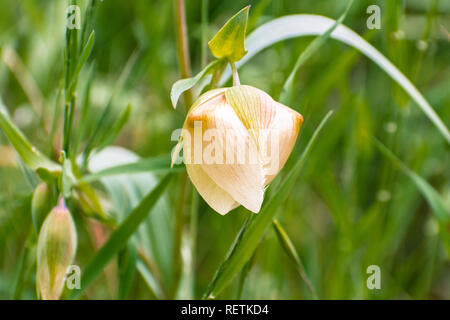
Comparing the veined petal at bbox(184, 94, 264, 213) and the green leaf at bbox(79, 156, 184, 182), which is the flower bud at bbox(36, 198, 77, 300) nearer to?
the green leaf at bbox(79, 156, 184, 182)

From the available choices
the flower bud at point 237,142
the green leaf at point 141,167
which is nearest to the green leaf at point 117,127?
the green leaf at point 141,167

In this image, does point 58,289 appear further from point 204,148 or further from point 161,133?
point 161,133

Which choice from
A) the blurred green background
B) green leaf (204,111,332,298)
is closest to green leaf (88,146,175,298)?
the blurred green background

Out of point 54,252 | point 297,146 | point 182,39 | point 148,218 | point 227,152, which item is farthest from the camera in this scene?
point 297,146

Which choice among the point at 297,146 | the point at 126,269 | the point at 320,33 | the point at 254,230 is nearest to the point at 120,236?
the point at 126,269

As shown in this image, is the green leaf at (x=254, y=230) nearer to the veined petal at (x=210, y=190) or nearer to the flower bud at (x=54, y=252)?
the veined petal at (x=210, y=190)

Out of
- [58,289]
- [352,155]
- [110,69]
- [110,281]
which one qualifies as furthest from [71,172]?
[110,69]

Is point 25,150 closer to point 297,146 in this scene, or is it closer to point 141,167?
point 141,167
